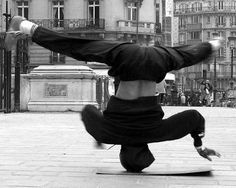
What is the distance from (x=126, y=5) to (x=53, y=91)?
1334 inches

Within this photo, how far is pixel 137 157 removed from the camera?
7066mm

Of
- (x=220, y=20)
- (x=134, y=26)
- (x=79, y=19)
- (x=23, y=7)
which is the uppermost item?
(x=220, y=20)

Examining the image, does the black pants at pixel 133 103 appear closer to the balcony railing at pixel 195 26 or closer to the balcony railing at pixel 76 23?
the balcony railing at pixel 76 23

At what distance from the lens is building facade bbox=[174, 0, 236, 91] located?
114 m

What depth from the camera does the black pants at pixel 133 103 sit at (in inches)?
273

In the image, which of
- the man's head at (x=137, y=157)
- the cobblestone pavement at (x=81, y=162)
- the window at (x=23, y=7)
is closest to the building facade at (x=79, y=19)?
the window at (x=23, y=7)

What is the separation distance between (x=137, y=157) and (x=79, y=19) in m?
49.6

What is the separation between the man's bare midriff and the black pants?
5 centimetres

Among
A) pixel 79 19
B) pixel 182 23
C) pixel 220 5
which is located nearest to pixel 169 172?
pixel 79 19

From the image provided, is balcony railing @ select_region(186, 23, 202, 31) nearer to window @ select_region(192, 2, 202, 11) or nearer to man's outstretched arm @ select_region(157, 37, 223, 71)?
window @ select_region(192, 2, 202, 11)

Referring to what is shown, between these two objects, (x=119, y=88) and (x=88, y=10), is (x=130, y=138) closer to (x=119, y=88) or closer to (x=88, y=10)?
(x=119, y=88)

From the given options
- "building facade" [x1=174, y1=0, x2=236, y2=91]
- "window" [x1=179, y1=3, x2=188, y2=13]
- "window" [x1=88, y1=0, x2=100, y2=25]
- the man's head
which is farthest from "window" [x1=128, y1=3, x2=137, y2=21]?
"window" [x1=179, y1=3, x2=188, y2=13]

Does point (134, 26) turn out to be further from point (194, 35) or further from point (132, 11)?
point (194, 35)

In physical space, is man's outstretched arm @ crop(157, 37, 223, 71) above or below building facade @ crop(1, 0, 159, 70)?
below
